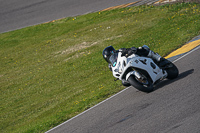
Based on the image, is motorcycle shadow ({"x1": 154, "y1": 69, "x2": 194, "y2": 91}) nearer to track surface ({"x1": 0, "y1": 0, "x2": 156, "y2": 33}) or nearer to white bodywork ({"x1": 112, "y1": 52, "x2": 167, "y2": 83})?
white bodywork ({"x1": 112, "y1": 52, "x2": 167, "y2": 83})

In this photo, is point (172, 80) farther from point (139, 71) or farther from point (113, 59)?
point (113, 59)

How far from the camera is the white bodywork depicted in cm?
870

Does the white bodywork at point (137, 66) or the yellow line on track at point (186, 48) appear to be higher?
the white bodywork at point (137, 66)

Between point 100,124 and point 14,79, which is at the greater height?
point 14,79

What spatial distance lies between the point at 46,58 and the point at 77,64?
2689 millimetres

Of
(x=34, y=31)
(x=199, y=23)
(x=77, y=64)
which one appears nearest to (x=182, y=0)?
(x=199, y=23)

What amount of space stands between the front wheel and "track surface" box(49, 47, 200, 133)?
204mm

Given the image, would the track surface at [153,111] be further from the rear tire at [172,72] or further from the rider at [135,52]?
the rider at [135,52]

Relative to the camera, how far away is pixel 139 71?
8836mm

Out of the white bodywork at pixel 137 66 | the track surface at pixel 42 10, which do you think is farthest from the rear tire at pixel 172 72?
the track surface at pixel 42 10

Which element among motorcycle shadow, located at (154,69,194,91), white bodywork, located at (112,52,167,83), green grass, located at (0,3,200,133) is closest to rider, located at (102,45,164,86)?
white bodywork, located at (112,52,167,83)

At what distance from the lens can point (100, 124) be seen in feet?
26.8

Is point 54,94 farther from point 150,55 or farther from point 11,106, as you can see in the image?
point 150,55

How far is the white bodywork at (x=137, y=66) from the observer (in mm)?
8695
